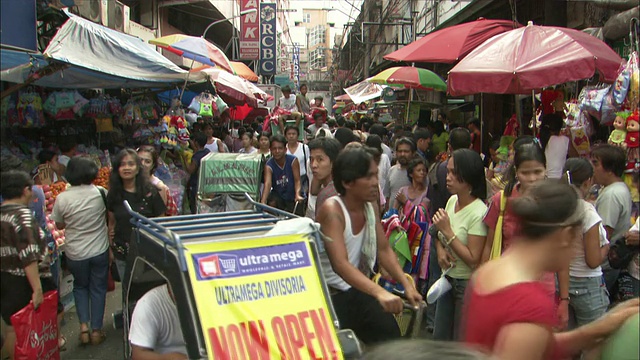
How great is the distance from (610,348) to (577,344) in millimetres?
239

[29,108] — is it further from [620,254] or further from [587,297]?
[620,254]

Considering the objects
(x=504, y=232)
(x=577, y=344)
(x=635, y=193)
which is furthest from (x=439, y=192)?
(x=577, y=344)

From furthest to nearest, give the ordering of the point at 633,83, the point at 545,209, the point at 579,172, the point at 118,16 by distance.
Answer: the point at 118,16 < the point at 633,83 < the point at 579,172 < the point at 545,209

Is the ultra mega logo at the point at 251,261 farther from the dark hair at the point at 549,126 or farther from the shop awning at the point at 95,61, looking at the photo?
the dark hair at the point at 549,126

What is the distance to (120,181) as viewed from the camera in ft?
17.6

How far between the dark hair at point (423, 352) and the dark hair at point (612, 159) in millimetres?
3439

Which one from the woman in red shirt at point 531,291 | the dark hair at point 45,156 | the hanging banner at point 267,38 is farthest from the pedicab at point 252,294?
the hanging banner at point 267,38

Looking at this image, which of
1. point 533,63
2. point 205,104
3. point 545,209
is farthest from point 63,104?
point 545,209

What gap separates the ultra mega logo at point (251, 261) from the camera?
277 centimetres

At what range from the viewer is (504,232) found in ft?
11.8

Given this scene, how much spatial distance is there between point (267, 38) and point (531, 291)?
28.5 meters

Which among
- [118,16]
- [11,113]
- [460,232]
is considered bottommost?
[460,232]

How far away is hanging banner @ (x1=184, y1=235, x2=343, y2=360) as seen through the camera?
266 cm

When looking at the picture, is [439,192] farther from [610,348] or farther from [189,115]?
[189,115]
